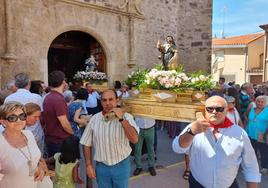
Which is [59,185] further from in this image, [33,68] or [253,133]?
[33,68]

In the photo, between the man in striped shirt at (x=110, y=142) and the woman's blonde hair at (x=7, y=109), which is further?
the man in striped shirt at (x=110, y=142)

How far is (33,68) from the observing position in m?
8.64

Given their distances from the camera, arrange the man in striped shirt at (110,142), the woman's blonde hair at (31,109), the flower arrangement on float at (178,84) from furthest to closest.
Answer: the flower arrangement on float at (178,84), the woman's blonde hair at (31,109), the man in striped shirt at (110,142)

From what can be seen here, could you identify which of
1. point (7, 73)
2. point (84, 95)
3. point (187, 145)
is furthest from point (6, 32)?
point (187, 145)

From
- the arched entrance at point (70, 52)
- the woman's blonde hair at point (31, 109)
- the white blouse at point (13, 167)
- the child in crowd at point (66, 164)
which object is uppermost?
the arched entrance at point (70, 52)

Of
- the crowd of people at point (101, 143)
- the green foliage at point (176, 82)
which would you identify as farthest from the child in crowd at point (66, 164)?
the green foliage at point (176, 82)

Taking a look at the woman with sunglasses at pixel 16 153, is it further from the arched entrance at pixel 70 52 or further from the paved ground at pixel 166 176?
the arched entrance at pixel 70 52

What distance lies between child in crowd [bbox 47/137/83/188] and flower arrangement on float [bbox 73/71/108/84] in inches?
238

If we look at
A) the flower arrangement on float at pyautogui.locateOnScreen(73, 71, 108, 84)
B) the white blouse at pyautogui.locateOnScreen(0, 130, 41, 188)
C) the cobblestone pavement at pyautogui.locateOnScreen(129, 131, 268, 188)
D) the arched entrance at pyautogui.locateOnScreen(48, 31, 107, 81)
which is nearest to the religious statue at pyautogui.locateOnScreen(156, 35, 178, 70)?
the cobblestone pavement at pyautogui.locateOnScreen(129, 131, 268, 188)

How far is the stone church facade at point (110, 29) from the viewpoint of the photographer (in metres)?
8.20

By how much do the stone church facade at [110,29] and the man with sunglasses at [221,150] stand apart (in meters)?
6.96

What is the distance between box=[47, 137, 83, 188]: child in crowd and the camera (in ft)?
11.3

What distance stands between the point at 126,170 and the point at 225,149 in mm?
1188

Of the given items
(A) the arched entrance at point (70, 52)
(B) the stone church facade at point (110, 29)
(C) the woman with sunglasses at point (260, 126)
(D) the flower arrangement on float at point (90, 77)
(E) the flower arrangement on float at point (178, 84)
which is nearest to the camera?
(E) the flower arrangement on float at point (178, 84)
